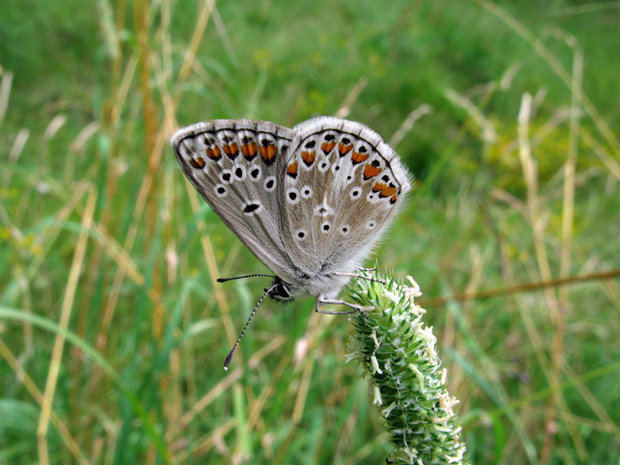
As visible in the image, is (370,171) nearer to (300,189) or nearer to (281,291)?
(300,189)

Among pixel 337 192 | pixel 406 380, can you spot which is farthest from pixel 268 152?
pixel 406 380

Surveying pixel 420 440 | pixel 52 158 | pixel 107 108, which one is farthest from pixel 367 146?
pixel 52 158

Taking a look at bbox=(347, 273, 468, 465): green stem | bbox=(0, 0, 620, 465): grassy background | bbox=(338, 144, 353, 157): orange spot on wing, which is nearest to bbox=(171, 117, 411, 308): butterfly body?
bbox=(338, 144, 353, 157): orange spot on wing

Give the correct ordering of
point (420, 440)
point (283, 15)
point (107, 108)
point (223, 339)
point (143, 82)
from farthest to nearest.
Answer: point (283, 15) → point (223, 339) → point (107, 108) → point (143, 82) → point (420, 440)

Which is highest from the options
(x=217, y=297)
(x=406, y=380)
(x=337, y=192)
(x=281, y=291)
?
(x=337, y=192)

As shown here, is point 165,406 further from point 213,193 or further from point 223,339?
point 213,193

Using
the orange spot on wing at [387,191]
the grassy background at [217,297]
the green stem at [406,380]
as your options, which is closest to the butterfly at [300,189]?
the orange spot on wing at [387,191]

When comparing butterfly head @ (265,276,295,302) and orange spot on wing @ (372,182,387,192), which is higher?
orange spot on wing @ (372,182,387,192)

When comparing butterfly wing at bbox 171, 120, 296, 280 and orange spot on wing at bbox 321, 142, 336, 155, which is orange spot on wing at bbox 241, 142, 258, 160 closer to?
butterfly wing at bbox 171, 120, 296, 280
